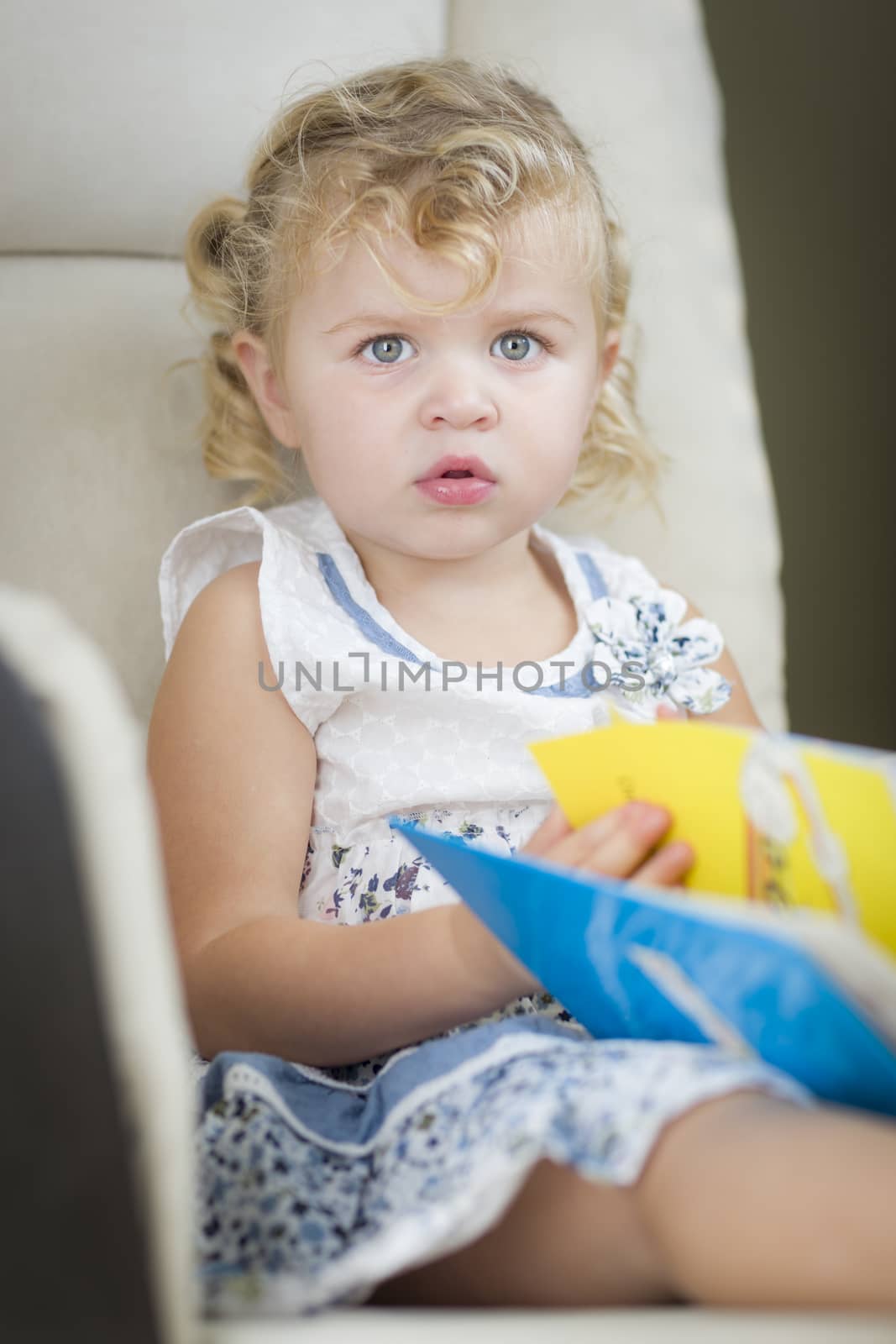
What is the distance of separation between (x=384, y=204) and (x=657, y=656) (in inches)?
14.4

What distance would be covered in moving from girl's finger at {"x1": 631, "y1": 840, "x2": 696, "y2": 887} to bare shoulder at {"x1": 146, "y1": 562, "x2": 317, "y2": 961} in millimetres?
295

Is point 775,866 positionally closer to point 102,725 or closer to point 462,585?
point 102,725

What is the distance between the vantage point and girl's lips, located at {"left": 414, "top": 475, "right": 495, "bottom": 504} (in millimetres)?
818

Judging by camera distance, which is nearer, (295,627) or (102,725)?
(102,725)

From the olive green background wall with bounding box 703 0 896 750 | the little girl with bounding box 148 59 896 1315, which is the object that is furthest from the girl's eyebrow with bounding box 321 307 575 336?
the olive green background wall with bounding box 703 0 896 750

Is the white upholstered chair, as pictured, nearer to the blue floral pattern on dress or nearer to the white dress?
the white dress

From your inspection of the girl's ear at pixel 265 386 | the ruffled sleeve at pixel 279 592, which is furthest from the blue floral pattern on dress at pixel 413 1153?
the girl's ear at pixel 265 386

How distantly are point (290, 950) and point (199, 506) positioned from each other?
0.43m

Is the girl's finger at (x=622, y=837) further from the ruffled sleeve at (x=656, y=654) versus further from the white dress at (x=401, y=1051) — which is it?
the ruffled sleeve at (x=656, y=654)

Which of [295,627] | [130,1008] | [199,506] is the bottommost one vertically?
[130,1008]

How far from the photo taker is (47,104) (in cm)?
96

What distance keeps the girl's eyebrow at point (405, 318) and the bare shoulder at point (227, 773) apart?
18 centimetres

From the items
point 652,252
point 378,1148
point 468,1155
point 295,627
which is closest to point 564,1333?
point 468,1155

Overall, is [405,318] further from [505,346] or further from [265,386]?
[265,386]
